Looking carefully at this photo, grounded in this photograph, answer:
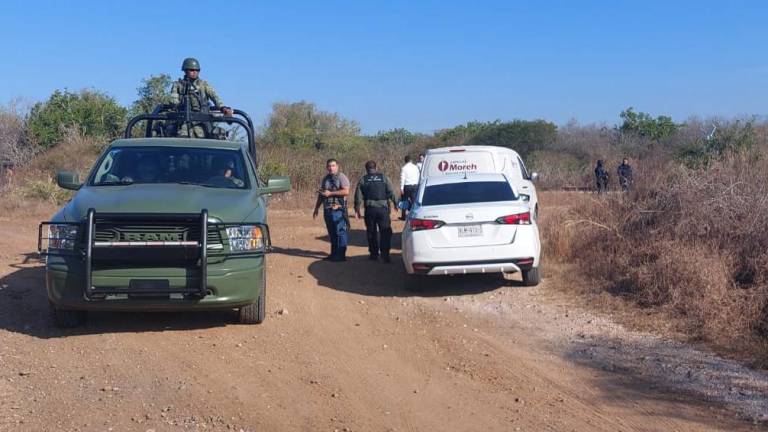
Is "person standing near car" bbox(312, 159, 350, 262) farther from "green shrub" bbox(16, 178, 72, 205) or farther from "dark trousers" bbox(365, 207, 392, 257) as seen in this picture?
"green shrub" bbox(16, 178, 72, 205)

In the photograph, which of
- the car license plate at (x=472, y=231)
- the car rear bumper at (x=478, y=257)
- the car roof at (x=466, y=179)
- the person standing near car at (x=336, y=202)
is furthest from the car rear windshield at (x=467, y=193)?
the person standing near car at (x=336, y=202)

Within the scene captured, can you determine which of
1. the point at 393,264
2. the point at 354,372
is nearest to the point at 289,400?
the point at 354,372

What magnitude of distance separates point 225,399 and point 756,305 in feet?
17.9

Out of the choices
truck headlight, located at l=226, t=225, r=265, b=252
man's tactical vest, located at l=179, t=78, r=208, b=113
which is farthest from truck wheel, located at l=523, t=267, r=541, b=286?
man's tactical vest, located at l=179, t=78, r=208, b=113

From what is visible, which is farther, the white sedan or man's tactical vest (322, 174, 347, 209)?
man's tactical vest (322, 174, 347, 209)

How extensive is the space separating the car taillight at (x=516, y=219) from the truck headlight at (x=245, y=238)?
136 inches

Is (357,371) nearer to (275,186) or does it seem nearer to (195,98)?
(275,186)

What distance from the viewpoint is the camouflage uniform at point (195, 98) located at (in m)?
11.9

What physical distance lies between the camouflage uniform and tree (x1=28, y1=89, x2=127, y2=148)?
2312cm

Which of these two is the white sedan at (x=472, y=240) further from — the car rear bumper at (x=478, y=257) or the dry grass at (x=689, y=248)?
the dry grass at (x=689, y=248)

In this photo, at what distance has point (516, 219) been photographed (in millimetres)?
10250

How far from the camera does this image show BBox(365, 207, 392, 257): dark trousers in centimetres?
1293

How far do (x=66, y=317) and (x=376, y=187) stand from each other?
229 inches

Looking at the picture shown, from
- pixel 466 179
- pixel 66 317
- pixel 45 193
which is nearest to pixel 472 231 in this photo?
pixel 466 179
